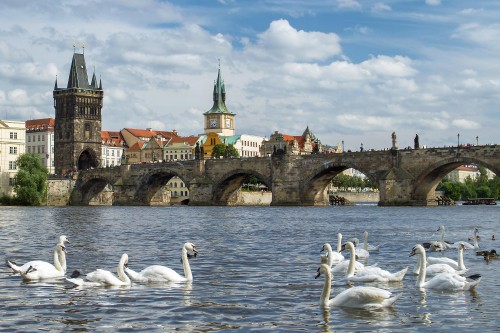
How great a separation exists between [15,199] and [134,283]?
75.8 meters

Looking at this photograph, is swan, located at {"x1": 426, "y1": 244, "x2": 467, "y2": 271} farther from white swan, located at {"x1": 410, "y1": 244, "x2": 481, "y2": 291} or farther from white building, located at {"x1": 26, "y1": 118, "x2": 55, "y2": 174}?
white building, located at {"x1": 26, "y1": 118, "x2": 55, "y2": 174}

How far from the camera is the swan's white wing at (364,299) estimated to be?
12438mm

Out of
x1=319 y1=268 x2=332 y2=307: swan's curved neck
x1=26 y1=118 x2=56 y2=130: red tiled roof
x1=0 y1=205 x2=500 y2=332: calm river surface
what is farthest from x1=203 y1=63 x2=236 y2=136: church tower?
x1=319 y1=268 x2=332 y2=307: swan's curved neck

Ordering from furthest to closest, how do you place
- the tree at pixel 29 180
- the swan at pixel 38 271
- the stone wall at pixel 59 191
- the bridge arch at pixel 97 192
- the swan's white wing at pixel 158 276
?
the bridge arch at pixel 97 192
the stone wall at pixel 59 191
the tree at pixel 29 180
the swan at pixel 38 271
the swan's white wing at pixel 158 276

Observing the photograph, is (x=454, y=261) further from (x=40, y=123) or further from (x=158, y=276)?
(x=40, y=123)

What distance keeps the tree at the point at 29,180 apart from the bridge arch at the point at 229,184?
20.8m

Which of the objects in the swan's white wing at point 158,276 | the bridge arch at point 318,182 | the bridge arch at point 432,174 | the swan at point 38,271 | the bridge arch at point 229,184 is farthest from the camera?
the bridge arch at point 229,184

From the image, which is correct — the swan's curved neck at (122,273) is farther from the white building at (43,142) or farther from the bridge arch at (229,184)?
the white building at (43,142)

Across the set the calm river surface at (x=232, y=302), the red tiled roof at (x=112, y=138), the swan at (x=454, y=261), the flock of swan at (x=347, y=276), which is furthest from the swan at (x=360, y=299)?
the red tiled roof at (x=112, y=138)

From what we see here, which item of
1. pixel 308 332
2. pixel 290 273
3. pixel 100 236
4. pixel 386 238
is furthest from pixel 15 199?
pixel 308 332

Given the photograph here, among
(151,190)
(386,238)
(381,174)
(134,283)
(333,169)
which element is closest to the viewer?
(134,283)

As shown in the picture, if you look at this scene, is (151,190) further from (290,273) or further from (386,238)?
(290,273)

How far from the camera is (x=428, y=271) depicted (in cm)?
1714

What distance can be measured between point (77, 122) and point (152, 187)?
24995mm
